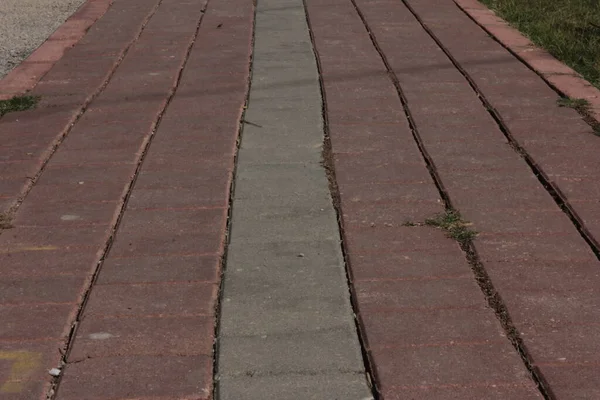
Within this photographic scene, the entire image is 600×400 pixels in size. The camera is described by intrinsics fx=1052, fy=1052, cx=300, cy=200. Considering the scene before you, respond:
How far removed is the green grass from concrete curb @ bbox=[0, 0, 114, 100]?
116 inches

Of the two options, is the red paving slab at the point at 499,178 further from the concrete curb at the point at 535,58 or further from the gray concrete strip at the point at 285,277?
the gray concrete strip at the point at 285,277

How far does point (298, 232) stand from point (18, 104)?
7.65 ft

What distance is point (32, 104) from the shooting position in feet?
17.9

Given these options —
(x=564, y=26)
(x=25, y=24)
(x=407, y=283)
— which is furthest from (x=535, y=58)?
(x=25, y=24)

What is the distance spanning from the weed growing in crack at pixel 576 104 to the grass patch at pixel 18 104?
106 inches

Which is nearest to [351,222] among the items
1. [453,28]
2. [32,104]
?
[32,104]

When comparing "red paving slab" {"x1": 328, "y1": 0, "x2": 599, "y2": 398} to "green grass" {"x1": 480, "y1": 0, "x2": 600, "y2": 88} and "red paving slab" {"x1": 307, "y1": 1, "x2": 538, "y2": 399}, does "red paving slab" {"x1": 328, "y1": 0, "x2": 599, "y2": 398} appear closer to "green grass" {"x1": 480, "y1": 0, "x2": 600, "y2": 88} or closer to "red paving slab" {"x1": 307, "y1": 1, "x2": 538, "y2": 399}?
"red paving slab" {"x1": 307, "y1": 1, "x2": 538, "y2": 399}

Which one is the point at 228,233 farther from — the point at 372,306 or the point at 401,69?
the point at 401,69

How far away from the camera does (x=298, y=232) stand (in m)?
3.71

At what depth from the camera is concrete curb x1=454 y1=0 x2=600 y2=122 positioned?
18.0 ft

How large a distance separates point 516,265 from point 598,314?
385mm

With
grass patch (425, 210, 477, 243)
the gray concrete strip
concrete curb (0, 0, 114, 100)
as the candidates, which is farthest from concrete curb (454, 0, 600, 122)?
Result: concrete curb (0, 0, 114, 100)

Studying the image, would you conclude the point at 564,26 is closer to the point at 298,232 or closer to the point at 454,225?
the point at 454,225

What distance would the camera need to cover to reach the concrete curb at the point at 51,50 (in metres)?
5.84
